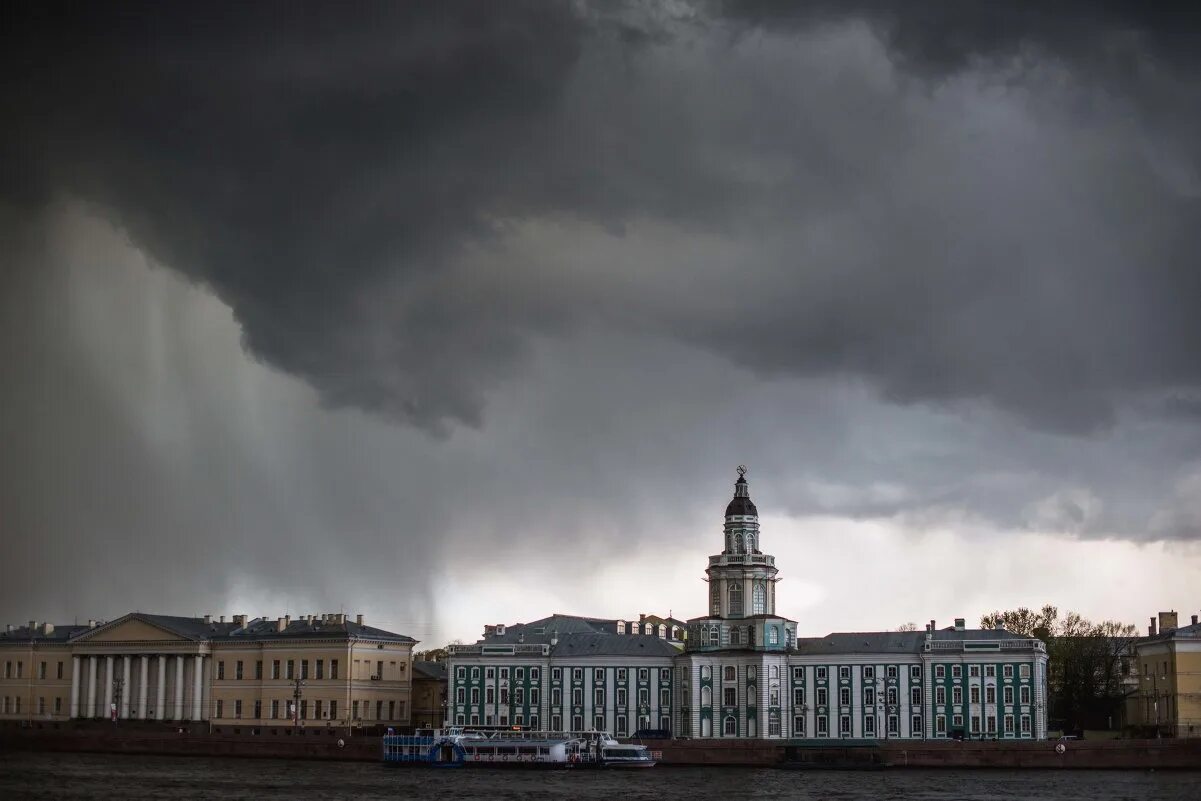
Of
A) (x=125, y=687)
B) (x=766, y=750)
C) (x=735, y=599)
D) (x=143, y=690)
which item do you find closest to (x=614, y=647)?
(x=735, y=599)

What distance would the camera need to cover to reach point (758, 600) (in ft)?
399

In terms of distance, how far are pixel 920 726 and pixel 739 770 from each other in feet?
58.4


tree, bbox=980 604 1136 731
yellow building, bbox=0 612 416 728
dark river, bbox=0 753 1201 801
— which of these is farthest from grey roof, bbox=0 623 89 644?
tree, bbox=980 604 1136 731

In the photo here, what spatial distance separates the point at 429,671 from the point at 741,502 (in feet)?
112

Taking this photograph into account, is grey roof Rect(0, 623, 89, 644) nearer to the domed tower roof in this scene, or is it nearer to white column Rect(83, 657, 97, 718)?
white column Rect(83, 657, 97, 718)

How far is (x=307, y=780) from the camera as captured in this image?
89875 mm

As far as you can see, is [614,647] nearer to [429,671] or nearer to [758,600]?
[758,600]

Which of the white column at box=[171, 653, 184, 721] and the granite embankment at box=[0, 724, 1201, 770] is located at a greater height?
the white column at box=[171, 653, 184, 721]

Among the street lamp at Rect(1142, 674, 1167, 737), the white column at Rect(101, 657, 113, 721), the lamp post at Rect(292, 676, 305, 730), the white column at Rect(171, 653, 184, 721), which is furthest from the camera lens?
the white column at Rect(101, 657, 113, 721)

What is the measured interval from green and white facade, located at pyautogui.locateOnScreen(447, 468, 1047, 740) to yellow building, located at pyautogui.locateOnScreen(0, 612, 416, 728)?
31.5ft

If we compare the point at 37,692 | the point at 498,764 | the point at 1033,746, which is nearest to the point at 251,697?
the point at 37,692

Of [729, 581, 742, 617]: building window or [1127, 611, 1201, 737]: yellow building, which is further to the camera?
[729, 581, 742, 617]: building window

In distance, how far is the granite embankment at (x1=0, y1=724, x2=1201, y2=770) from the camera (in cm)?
10044

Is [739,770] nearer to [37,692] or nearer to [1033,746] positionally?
[1033,746]
